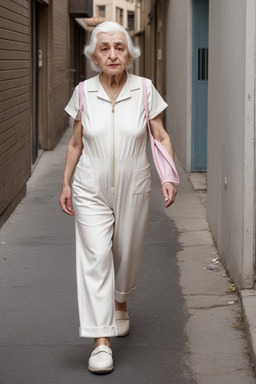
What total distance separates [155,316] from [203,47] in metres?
7.75

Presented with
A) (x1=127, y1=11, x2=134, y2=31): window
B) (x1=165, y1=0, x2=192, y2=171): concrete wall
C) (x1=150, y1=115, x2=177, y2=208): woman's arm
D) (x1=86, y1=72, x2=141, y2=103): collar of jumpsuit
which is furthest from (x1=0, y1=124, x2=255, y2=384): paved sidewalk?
(x1=127, y1=11, x2=134, y2=31): window

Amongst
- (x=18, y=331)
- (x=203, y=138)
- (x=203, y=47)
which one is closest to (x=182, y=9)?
(x=203, y=47)

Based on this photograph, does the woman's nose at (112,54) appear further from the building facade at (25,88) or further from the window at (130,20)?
the window at (130,20)

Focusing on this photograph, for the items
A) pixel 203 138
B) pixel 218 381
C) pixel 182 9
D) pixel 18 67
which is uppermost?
pixel 182 9

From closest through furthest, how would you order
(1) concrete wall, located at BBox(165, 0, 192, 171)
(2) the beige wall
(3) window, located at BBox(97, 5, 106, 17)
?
(1) concrete wall, located at BBox(165, 0, 192, 171) < (2) the beige wall < (3) window, located at BBox(97, 5, 106, 17)

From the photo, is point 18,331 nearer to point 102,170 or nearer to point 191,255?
point 102,170

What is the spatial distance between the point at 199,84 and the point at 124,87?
27.1 feet

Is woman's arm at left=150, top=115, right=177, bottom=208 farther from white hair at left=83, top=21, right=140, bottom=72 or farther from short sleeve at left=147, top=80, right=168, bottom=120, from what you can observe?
white hair at left=83, top=21, right=140, bottom=72

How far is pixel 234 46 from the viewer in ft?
21.9

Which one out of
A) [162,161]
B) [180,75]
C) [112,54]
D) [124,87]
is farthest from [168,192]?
[180,75]

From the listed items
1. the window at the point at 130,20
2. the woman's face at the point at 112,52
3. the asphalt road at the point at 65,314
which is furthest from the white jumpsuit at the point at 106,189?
the window at the point at 130,20

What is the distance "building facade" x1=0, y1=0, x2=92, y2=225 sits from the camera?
9297 millimetres

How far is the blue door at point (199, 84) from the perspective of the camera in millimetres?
12961

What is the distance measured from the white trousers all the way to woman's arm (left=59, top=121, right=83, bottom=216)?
0.09 metres
